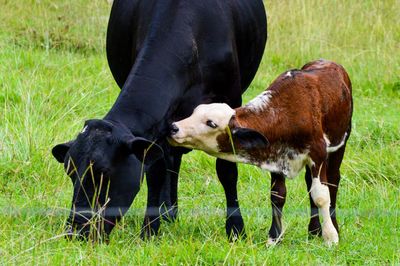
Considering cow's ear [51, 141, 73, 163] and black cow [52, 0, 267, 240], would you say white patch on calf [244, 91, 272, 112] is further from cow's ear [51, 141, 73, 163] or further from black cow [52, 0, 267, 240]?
cow's ear [51, 141, 73, 163]

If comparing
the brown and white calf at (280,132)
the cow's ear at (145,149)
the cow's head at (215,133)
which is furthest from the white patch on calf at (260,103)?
the cow's ear at (145,149)

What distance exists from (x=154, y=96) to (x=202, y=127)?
354 mm

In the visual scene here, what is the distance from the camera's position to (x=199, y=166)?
8.27m

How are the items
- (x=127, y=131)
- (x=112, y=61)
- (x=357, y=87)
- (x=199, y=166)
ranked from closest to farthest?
(x=127, y=131)
(x=112, y=61)
(x=199, y=166)
(x=357, y=87)

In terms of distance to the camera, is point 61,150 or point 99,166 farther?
point 61,150

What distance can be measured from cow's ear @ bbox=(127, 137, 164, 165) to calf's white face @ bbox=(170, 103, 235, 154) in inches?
5.3

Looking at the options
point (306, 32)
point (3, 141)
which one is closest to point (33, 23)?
point (306, 32)

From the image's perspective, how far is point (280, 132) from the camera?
6.12 metres

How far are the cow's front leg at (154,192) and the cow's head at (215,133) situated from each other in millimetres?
701

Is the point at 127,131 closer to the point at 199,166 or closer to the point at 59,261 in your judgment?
the point at 59,261

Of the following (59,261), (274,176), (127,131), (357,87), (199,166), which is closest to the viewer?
(59,261)

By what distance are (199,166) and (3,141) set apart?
156 centimetres

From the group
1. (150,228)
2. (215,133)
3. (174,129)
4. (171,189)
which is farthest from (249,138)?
(171,189)

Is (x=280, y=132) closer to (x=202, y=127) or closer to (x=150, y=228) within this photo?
(x=202, y=127)
